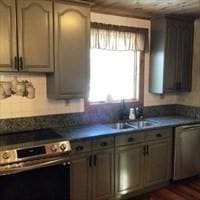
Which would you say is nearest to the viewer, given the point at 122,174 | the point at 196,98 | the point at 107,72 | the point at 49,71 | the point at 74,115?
the point at 49,71

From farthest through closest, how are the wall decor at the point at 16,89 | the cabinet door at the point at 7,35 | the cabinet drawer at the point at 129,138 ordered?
the cabinet drawer at the point at 129,138 → the wall decor at the point at 16,89 → the cabinet door at the point at 7,35

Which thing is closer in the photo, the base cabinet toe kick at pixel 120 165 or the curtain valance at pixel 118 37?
the base cabinet toe kick at pixel 120 165

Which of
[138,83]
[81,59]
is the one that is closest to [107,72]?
[138,83]

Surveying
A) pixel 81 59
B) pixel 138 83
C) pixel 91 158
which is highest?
pixel 81 59

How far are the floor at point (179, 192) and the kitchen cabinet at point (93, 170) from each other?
0.60 meters

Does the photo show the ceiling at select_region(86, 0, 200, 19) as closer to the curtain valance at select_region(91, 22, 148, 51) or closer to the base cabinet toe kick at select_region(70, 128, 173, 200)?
the curtain valance at select_region(91, 22, 148, 51)

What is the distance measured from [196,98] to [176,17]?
4.16 feet

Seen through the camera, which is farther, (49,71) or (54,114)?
(54,114)

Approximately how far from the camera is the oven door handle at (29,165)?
224cm

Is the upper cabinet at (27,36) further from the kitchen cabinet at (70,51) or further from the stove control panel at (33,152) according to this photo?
the stove control panel at (33,152)

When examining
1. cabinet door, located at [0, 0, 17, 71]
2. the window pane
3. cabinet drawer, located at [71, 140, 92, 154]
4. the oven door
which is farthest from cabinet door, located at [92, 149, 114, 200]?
cabinet door, located at [0, 0, 17, 71]

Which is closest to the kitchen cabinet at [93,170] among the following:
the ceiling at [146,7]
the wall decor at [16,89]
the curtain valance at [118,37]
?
the wall decor at [16,89]

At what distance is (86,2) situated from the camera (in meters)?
2.84

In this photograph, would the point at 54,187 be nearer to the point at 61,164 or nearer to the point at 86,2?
the point at 61,164
